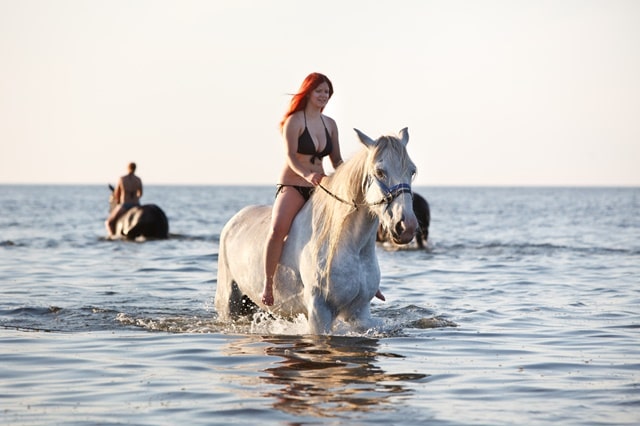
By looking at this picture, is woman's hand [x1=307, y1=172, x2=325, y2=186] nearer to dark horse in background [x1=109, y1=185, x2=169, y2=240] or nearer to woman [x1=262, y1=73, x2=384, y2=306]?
woman [x1=262, y1=73, x2=384, y2=306]

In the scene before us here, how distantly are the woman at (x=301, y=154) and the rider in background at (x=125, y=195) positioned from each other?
18.2m

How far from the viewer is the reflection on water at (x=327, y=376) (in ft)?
21.5

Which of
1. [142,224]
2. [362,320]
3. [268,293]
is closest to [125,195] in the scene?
[142,224]

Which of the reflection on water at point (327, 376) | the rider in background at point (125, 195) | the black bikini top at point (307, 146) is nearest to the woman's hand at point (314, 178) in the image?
the black bikini top at point (307, 146)

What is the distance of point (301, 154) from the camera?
898cm

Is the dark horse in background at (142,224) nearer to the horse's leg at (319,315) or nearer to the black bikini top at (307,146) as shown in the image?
the black bikini top at (307,146)

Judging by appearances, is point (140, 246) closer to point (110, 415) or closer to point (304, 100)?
point (304, 100)

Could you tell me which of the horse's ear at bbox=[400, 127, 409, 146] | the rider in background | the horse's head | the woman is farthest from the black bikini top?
the rider in background

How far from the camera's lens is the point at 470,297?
13641mm

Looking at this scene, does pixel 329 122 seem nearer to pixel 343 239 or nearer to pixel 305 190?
pixel 305 190

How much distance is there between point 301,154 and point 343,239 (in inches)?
37.6

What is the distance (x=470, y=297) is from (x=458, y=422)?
7549 millimetres

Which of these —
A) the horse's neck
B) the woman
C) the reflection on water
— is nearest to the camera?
the reflection on water

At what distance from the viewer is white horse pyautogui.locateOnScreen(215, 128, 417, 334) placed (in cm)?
795
